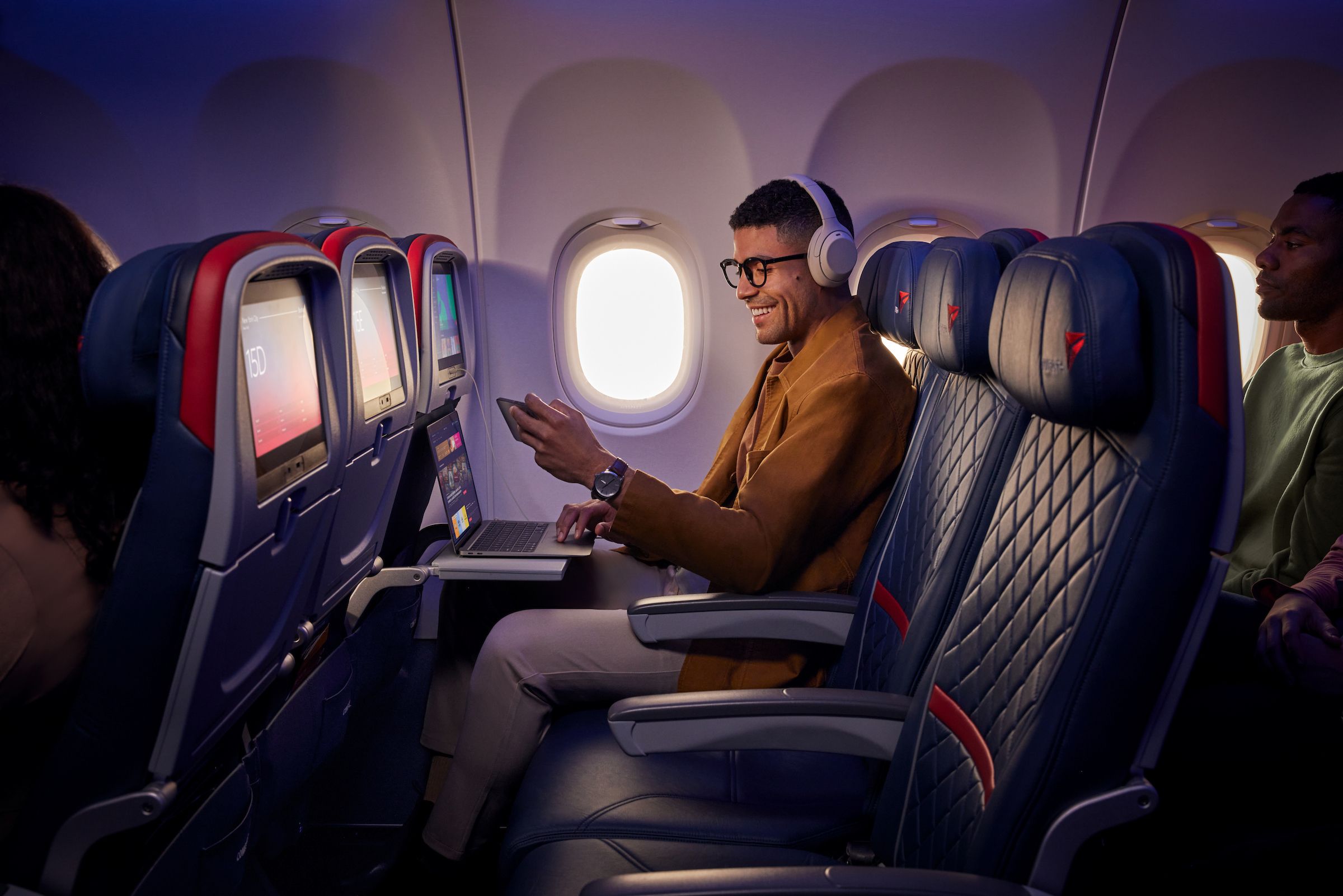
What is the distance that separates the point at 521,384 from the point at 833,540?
211 cm

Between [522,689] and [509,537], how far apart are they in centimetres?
64

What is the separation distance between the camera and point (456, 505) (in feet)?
8.21

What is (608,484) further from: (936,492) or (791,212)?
(791,212)

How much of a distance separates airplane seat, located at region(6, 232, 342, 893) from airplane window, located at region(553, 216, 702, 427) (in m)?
2.48

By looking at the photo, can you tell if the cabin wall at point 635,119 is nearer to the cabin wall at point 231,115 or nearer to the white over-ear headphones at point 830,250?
the cabin wall at point 231,115

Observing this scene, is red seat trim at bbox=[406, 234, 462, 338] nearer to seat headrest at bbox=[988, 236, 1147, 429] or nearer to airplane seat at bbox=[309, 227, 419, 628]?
airplane seat at bbox=[309, 227, 419, 628]

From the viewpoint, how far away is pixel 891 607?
1660 millimetres

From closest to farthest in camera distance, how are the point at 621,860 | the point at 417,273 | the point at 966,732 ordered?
the point at 966,732
the point at 621,860
the point at 417,273

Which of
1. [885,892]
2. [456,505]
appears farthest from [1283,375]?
[456,505]

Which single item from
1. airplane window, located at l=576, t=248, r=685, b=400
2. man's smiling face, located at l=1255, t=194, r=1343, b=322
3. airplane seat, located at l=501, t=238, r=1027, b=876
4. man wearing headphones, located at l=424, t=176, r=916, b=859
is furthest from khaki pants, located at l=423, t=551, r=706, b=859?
airplane window, located at l=576, t=248, r=685, b=400

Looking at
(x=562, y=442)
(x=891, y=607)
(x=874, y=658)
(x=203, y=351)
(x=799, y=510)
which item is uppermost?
(x=203, y=351)

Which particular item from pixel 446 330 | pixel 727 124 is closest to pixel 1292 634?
pixel 446 330

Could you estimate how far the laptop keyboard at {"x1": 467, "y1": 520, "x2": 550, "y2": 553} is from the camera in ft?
7.77

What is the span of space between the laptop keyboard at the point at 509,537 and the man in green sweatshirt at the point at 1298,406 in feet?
6.07
